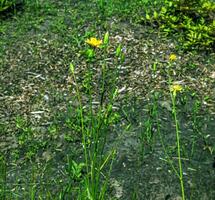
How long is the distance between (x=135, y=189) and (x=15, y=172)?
3.04ft

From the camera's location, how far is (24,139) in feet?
13.1

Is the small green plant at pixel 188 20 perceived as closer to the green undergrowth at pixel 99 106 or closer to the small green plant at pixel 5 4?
the green undergrowth at pixel 99 106

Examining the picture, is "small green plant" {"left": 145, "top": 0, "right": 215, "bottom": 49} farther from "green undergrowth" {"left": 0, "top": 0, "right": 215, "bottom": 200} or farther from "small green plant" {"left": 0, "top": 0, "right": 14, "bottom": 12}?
"small green plant" {"left": 0, "top": 0, "right": 14, "bottom": 12}

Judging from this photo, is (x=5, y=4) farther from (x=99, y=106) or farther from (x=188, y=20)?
(x=99, y=106)

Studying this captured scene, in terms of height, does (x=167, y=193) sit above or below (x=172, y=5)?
below

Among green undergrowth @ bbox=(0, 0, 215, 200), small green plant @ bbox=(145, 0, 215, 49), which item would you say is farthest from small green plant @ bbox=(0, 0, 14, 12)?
small green plant @ bbox=(145, 0, 215, 49)

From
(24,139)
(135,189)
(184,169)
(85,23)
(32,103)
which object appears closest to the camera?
(135,189)

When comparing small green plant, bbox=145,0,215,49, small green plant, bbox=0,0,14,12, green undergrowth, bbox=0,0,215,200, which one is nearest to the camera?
green undergrowth, bbox=0,0,215,200

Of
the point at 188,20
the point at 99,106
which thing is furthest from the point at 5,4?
the point at 99,106

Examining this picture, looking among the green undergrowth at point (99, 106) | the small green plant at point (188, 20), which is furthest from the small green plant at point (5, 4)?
the small green plant at point (188, 20)

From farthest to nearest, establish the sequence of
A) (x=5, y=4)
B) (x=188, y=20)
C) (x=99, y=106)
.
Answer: (x=5, y=4) → (x=188, y=20) → (x=99, y=106)

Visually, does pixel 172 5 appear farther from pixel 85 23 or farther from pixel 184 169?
pixel 184 169

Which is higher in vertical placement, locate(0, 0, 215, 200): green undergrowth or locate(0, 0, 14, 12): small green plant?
locate(0, 0, 14, 12): small green plant

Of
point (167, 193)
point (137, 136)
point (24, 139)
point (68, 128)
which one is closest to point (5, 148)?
point (24, 139)
